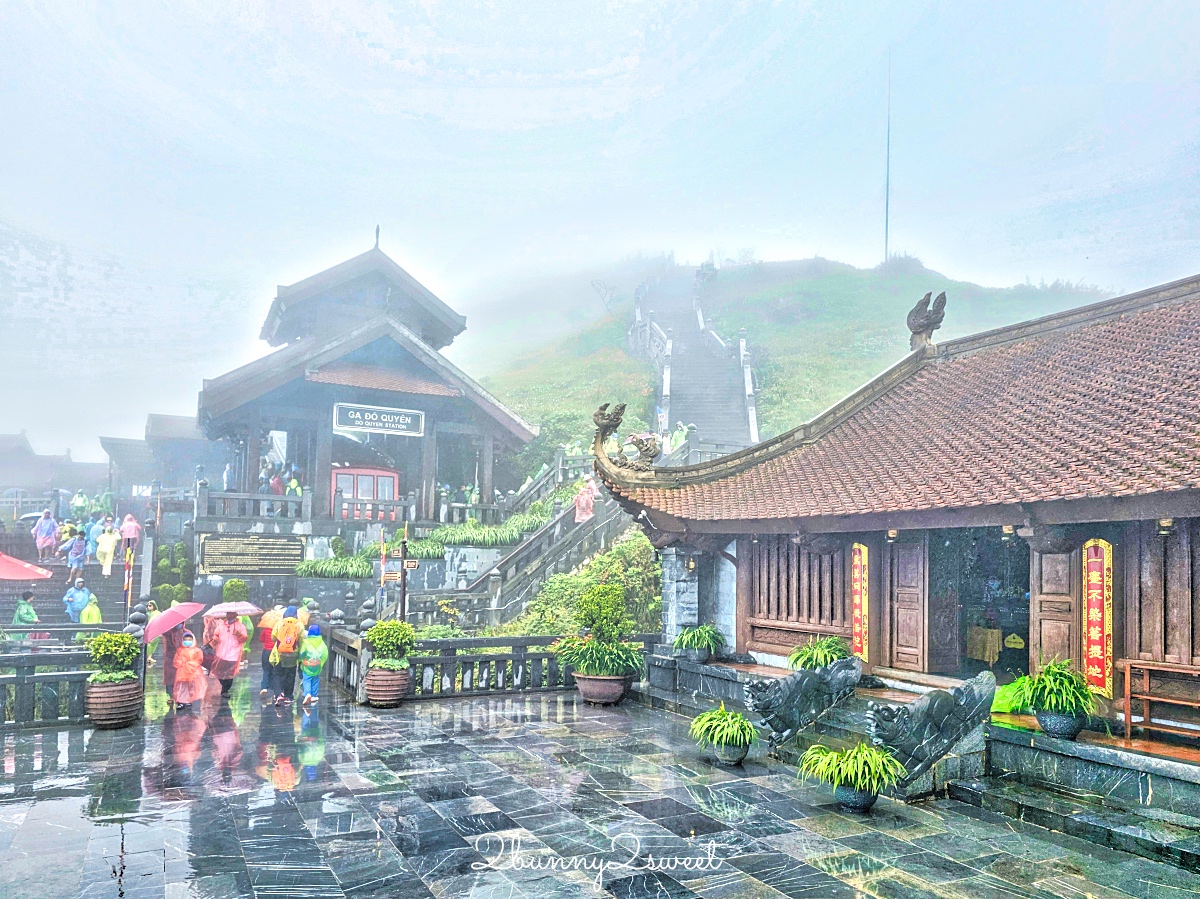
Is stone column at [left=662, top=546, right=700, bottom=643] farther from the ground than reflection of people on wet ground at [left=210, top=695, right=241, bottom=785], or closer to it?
farther from the ground

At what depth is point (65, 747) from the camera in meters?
9.84

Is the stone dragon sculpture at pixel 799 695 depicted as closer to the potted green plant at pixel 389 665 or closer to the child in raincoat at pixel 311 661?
the potted green plant at pixel 389 665

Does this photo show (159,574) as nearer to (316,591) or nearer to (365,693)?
(316,591)

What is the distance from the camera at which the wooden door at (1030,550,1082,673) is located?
9.24 metres

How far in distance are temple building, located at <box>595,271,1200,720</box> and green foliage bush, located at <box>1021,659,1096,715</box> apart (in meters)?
0.70

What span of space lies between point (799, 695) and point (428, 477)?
18068 millimetres

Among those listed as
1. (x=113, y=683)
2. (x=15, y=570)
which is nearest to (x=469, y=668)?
(x=113, y=683)

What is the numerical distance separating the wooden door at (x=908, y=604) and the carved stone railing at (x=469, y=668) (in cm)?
508

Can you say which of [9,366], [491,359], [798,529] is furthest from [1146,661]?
[9,366]

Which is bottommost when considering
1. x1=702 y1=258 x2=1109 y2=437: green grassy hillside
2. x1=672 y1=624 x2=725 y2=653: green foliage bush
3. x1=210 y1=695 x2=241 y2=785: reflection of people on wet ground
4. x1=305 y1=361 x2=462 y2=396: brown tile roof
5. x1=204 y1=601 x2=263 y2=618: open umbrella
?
x1=210 y1=695 x2=241 y2=785: reflection of people on wet ground

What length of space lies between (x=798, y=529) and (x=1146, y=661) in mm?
4235

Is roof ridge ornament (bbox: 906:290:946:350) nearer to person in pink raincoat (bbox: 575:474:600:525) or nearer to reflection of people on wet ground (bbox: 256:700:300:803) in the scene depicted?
person in pink raincoat (bbox: 575:474:600:525)

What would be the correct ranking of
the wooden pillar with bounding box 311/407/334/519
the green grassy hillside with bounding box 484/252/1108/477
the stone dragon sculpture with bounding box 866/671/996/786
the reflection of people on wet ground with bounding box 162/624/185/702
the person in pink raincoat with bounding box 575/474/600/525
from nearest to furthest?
the stone dragon sculpture with bounding box 866/671/996/786, the reflection of people on wet ground with bounding box 162/624/185/702, the person in pink raincoat with bounding box 575/474/600/525, the wooden pillar with bounding box 311/407/334/519, the green grassy hillside with bounding box 484/252/1108/477

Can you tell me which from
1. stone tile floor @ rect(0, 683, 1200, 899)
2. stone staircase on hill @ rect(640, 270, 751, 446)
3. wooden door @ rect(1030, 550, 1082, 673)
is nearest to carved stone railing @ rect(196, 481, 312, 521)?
stone tile floor @ rect(0, 683, 1200, 899)
